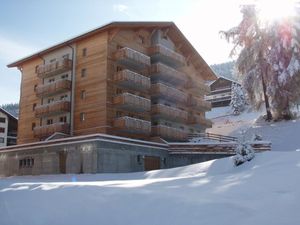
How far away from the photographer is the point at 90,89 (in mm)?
36781

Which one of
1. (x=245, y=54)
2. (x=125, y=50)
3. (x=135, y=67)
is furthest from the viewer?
(x=245, y=54)

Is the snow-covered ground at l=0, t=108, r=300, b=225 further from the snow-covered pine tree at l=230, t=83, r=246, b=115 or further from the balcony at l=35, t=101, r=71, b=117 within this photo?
the snow-covered pine tree at l=230, t=83, r=246, b=115

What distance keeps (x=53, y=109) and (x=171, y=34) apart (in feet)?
51.5

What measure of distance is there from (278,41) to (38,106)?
1004 inches

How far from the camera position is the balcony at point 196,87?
46425 millimetres

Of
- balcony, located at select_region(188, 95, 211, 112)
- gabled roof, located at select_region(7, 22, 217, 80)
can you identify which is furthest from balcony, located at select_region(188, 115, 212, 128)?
gabled roof, located at select_region(7, 22, 217, 80)

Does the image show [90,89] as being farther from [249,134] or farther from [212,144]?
[249,134]

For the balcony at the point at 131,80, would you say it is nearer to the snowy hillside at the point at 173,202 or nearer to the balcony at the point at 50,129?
the balcony at the point at 50,129

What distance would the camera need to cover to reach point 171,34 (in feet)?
146

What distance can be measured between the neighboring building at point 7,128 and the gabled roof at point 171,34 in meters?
25.0

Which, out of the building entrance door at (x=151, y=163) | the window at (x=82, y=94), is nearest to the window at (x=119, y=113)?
the window at (x=82, y=94)

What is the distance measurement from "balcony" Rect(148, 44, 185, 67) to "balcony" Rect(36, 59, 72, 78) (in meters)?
8.52

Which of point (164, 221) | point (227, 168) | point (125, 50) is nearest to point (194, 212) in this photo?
point (164, 221)

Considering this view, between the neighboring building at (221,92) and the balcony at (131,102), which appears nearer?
the balcony at (131,102)
